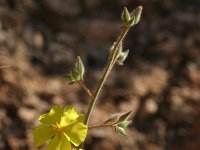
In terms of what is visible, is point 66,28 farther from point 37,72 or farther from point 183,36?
point 183,36

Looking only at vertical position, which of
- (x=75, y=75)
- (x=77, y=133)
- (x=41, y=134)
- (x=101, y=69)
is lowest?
(x=77, y=133)

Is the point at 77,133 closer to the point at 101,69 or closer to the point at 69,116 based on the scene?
the point at 69,116

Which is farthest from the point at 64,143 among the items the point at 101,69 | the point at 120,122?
the point at 101,69

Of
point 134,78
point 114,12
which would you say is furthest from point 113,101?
point 114,12

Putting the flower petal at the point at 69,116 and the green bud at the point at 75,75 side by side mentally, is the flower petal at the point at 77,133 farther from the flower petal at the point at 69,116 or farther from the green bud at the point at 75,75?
the green bud at the point at 75,75

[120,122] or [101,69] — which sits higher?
[101,69]

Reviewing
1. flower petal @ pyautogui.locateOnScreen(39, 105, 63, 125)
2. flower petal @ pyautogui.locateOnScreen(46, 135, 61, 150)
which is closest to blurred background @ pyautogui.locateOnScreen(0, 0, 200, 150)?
flower petal @ pyautogui.locateOnScreen(39, 105, 63, 125)
